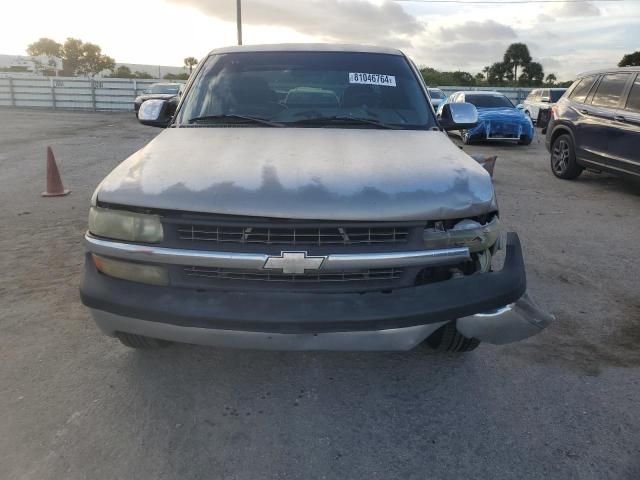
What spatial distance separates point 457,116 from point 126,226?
283 centimetres

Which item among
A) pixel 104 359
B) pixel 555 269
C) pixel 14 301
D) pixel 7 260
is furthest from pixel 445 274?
pixel 7 260

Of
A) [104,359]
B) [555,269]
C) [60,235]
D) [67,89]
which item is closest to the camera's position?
[104,359]

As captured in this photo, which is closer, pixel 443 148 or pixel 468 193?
pixel 468 193

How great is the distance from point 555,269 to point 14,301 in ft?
14.4

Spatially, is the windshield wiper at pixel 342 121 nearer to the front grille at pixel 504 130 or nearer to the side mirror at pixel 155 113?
the side mirror at pixel 155 113

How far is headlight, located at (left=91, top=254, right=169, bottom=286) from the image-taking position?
8.22ft

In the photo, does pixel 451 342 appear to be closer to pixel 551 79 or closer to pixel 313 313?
pixel 313 313

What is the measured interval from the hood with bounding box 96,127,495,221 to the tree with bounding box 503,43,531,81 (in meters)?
54.9

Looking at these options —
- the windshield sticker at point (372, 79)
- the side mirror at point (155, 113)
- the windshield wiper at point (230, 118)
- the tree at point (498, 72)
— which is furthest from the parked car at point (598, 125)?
the tree at point (498, 72)

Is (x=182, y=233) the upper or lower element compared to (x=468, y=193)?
lower

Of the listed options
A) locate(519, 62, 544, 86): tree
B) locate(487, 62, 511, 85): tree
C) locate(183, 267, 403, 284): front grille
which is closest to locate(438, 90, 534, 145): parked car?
locate(183, 267, 403, 284): front grille

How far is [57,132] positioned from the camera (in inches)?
656

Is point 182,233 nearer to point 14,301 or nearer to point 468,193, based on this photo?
point 468,193

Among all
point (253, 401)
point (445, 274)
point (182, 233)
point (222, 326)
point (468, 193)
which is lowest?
point (253, 401)
